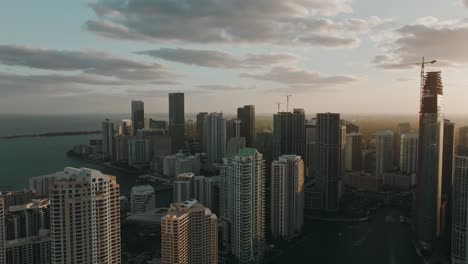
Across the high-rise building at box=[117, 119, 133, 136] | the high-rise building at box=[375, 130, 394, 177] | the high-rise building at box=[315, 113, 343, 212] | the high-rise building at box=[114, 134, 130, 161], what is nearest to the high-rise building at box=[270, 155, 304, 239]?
the high-rise building at box=[315, 113, 343, 212]

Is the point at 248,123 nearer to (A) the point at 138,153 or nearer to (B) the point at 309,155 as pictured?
(B) the point at 309,155

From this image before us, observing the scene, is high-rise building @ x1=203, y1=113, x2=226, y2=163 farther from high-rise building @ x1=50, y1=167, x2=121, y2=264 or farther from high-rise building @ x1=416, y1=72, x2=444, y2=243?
high-rise building @ x1=50, y1=167, x2=121, y2=264

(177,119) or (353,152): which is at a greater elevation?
(177,119)

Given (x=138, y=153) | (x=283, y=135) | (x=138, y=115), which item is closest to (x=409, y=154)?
(x=283, y=135)

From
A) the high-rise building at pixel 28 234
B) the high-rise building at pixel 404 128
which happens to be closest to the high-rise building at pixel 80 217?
the high-rise building at pixel 28 234

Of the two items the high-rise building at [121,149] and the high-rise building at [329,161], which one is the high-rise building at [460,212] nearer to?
the high-rise building at [329,161]

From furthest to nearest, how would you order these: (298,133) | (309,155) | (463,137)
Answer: (309,155) < (298,133) < (463,137)
